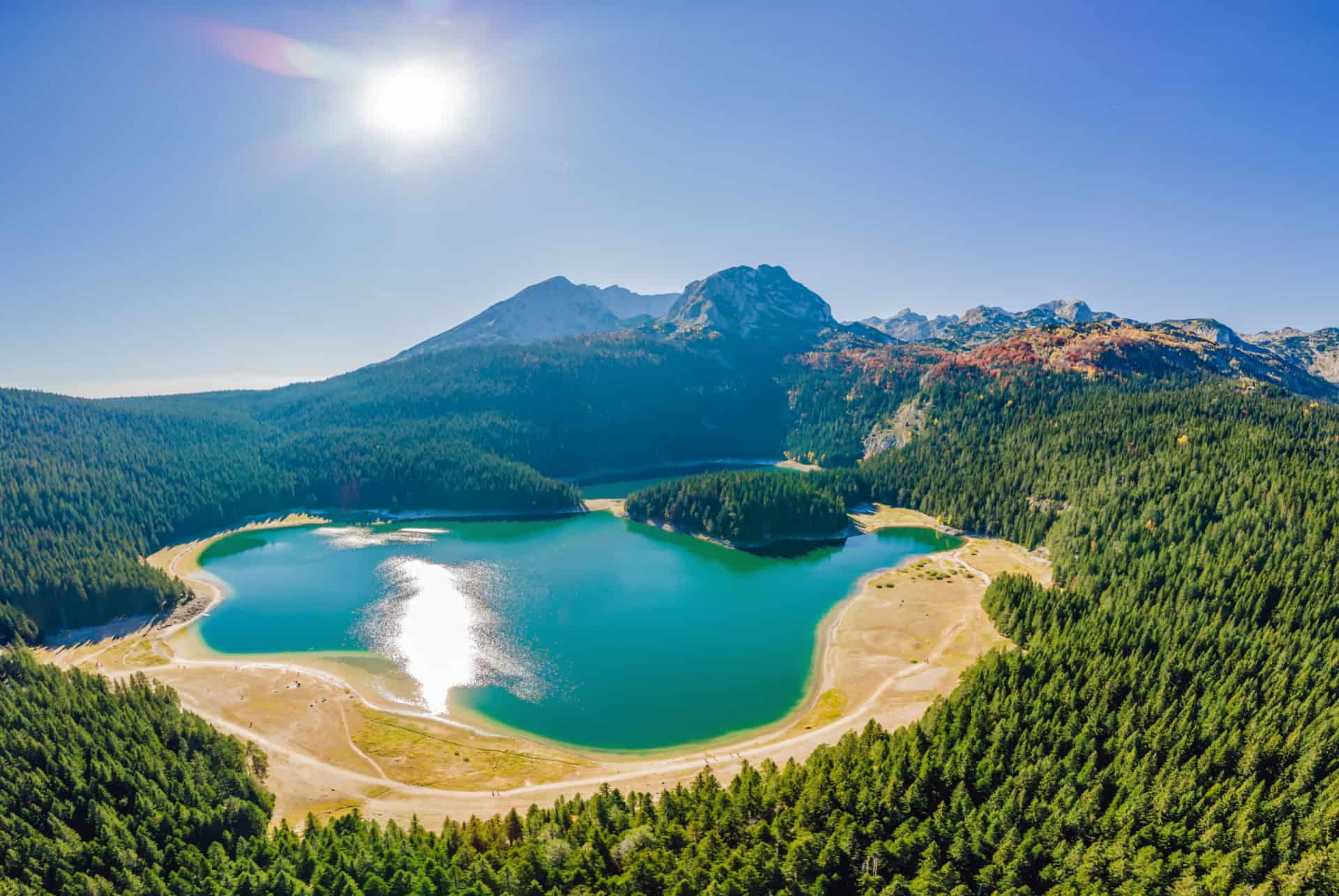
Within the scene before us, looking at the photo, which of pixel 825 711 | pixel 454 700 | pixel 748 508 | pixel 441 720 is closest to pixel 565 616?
pixel 454 700

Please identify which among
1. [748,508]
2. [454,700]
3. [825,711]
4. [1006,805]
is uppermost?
[748,508]

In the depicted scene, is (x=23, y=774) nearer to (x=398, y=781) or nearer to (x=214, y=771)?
(x=214, y=771)

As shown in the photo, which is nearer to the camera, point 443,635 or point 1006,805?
point 1006,805

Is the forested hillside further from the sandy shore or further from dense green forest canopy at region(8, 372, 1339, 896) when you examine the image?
dense green forest canopy at region(8, 372, 1339, 896)

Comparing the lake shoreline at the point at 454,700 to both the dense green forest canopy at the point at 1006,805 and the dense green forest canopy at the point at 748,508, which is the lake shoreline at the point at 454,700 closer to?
the dense green forest canopy at the point at 1006,805

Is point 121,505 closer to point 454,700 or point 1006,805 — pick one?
point 454,700

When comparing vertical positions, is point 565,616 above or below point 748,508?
below

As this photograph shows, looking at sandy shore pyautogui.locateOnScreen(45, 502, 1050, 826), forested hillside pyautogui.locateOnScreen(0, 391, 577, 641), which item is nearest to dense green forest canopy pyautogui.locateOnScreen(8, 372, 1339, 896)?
sandy shore pyautogui.locateOnScreen(45, 502, 1050, 826)

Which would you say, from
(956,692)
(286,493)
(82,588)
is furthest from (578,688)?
(286,493)
